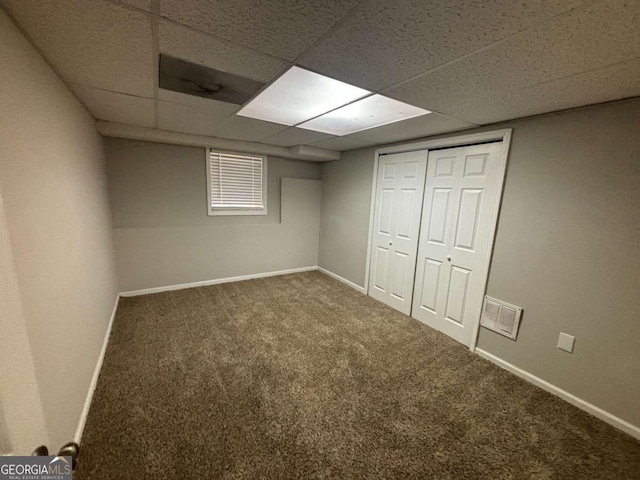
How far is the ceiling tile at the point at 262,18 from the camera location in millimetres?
979

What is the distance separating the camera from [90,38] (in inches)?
48.0

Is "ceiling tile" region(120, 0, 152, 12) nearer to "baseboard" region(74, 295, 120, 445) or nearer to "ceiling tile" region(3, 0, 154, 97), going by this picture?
"ceiling tile" region(3, 0, 154, 97)

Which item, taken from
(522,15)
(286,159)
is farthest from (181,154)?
(522,15)

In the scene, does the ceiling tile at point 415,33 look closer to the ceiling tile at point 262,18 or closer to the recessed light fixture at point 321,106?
the ceiling tile at point 262,18

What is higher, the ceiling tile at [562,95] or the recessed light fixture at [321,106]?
the recessed light fixture at [321,106]

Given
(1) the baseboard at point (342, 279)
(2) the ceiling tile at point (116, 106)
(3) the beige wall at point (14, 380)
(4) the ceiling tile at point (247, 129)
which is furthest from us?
(1) the baseboard at point (342, 279)

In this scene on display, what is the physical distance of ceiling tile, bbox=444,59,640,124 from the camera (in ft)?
4.49

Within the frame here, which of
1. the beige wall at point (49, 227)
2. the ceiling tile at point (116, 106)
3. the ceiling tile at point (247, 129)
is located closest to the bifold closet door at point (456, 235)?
the ceiling tile at point (247, 129)

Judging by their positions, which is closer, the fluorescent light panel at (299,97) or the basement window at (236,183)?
the fluorescent light panel at (299,97)

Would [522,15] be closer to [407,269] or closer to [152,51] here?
[152,51]

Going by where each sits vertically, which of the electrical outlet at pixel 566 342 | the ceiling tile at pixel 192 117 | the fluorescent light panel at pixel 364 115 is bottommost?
the electrical outlet at pixel 566 342

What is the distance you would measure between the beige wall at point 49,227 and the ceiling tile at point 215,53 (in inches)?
23.2

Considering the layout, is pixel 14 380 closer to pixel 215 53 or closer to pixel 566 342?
pixel 215 53

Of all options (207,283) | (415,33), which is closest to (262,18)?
(415,33)
